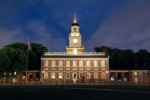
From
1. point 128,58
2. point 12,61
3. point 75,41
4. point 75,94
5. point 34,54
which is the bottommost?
point 75,94

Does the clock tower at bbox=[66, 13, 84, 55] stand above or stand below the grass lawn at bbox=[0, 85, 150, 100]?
above

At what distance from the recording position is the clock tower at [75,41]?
8512 cm

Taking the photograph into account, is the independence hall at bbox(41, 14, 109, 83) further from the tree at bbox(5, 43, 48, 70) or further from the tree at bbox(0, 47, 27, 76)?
the tree at bbox(0, 47, 27, 76)

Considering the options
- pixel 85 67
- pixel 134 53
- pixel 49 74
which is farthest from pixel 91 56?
pixel 134 53

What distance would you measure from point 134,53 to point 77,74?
1227 inches

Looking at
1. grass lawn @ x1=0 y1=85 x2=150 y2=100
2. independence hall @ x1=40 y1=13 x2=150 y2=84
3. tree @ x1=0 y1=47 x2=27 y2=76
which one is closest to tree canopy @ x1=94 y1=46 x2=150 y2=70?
independence hall @ x1=40 y1=13 x2=150 y2=84

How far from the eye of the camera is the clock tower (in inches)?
→ 3351

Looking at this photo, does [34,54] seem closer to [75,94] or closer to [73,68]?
[73,68]

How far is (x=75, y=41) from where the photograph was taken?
86.2 metres

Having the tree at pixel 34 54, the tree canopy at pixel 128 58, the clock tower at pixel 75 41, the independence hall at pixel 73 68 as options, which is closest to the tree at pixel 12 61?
the independence hall at pixel 73 68

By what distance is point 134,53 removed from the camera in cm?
10288

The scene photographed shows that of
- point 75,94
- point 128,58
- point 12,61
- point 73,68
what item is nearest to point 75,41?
point 73,68

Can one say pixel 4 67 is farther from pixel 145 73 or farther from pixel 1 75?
pixel 145 73

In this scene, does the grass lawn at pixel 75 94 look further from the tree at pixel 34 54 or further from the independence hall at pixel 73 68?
the tree at pixel 34 54
